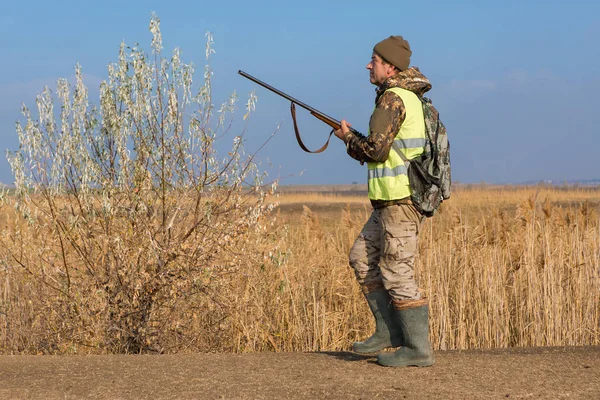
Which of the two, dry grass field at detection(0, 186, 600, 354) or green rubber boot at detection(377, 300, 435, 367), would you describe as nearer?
green rubber boot at detection(377, 300, 435, 367)

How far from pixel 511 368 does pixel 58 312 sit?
4.85 m

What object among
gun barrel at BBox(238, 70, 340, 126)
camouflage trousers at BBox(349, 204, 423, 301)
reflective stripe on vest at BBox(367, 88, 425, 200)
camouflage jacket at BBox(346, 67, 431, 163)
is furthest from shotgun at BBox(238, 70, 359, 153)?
camouflage trousers at BBox(349, 204, 423, 301)

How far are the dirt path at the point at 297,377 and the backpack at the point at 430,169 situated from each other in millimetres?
1276

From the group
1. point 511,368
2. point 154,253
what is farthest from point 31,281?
point 511,368

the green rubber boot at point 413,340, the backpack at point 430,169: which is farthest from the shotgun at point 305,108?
the green rubber boot at point 413,340

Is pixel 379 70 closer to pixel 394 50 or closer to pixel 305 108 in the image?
pixel 394 50

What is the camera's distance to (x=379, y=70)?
5.52m

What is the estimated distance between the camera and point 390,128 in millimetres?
5297

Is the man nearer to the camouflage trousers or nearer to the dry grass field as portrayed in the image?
the camouflage trousers

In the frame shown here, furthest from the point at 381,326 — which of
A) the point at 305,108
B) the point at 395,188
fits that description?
the point at 305,108

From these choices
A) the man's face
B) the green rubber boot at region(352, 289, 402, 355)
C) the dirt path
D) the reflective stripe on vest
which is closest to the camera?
the dirt path

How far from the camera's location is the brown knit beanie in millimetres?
5438

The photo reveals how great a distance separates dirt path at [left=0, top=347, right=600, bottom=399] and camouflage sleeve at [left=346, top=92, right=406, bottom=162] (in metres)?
1.62

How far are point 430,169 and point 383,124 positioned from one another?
1.60ft
